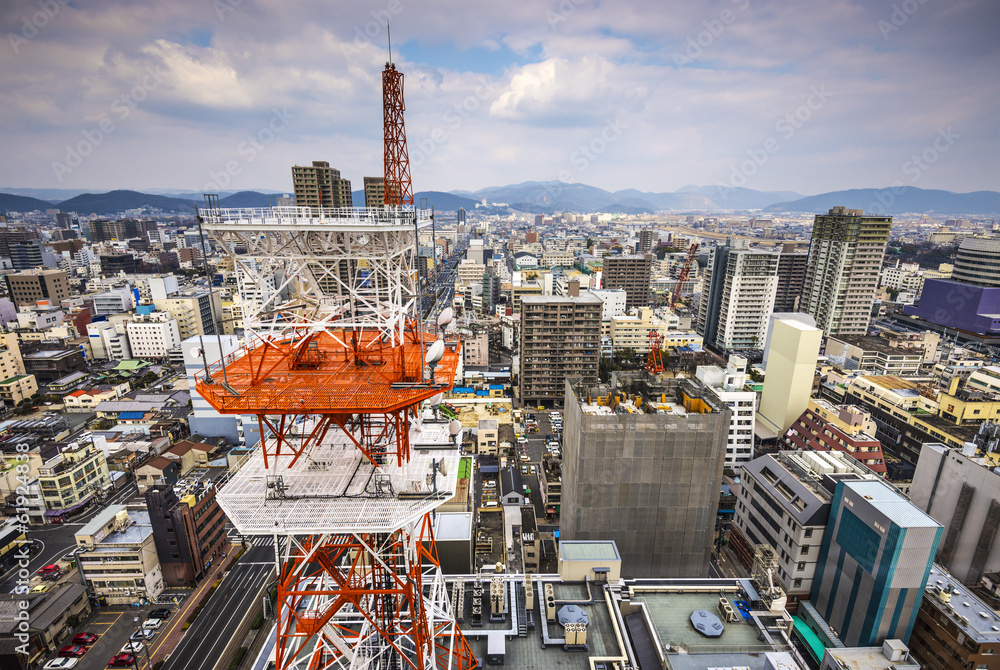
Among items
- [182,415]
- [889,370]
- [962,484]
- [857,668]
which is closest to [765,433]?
[962,484]

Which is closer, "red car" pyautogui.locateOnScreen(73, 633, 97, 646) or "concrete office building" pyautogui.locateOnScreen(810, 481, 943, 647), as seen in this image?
"concrete office building" pyautogui.locateOnScreen(810, 481, 943, 647)

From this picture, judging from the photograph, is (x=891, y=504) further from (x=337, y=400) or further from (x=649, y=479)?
(x=337, y=400)

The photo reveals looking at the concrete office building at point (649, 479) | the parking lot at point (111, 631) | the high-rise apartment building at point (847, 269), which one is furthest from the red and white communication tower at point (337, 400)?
the high-rise apartment building at point (847, 269)

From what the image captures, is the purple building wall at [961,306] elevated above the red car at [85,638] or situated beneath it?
elevated above

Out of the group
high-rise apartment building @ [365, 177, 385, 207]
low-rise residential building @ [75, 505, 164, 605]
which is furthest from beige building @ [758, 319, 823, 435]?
high-rise apartment building @ [365, 177, 385, 207]

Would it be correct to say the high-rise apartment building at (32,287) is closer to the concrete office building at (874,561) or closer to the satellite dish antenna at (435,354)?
the satellite dish antenna at (435,354)

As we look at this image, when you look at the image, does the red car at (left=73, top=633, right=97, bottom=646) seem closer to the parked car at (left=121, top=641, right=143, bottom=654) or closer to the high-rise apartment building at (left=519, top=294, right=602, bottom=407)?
the parked car at (left=121, top=641, right=143, bottom=654)

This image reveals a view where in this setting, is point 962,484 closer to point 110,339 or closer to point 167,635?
point 167,635
